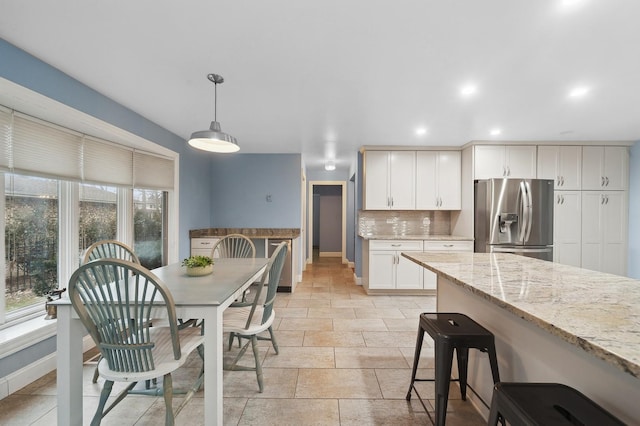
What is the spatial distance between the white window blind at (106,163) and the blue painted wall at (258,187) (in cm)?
204

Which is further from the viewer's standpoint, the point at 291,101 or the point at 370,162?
the point at 370,162

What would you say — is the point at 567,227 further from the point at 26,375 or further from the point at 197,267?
the point at 26,375

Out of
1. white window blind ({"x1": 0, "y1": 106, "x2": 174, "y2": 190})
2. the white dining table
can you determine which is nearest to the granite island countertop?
white window blind ({"x1": 0, "y1": 106, "x2": 174, "y2": 190})

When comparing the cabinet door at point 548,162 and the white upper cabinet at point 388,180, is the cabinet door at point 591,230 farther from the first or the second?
the white upper cabinet at point 388,180

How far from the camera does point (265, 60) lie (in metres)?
2.08

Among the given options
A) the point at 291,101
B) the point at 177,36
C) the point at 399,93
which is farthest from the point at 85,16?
the point at 399,93

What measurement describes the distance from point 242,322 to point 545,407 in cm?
173

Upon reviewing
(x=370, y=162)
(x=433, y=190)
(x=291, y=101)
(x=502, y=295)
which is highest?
(x=291, y=101)

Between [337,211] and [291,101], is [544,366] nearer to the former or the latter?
[291,101]

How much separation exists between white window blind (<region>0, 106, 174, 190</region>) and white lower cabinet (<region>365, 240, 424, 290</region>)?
10.5 ft

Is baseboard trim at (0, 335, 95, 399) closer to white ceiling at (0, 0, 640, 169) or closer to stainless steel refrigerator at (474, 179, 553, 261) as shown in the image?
white ceiling at (0, 0, 640, 169)

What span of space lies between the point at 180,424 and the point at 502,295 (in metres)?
1.88

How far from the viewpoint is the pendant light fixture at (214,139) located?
7.06 feet

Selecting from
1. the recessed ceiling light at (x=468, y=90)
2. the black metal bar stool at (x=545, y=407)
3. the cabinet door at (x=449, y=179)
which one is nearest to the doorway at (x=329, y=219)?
the cabinet door at (x=449, y=179)
